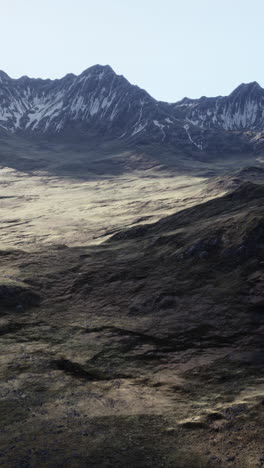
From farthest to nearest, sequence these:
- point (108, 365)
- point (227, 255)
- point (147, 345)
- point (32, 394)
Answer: point (227, 255) < point (147, 345) < point (108, 365) < point (32, 394)

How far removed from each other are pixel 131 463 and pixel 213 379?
1057cm

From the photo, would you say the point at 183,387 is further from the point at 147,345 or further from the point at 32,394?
the point at 32,394

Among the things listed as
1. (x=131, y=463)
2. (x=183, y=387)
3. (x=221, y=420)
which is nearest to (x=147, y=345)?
(x=183, y=387)

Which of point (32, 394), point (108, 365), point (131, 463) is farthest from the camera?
point (108, 365)

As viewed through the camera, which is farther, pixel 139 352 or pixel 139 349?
pixel 139 349

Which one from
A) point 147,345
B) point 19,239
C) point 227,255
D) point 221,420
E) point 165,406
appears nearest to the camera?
point 221,420

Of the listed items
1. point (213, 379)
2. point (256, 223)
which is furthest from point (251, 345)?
point (256, 223)

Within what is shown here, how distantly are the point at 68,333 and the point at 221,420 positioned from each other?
18.8 metres

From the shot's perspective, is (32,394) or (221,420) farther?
(32,394)

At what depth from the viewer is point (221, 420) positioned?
2278 cm

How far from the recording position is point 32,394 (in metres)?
27.1

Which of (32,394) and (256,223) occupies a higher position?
(256,223)

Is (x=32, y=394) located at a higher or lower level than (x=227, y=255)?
lower

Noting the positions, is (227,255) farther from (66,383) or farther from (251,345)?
(66,383)
